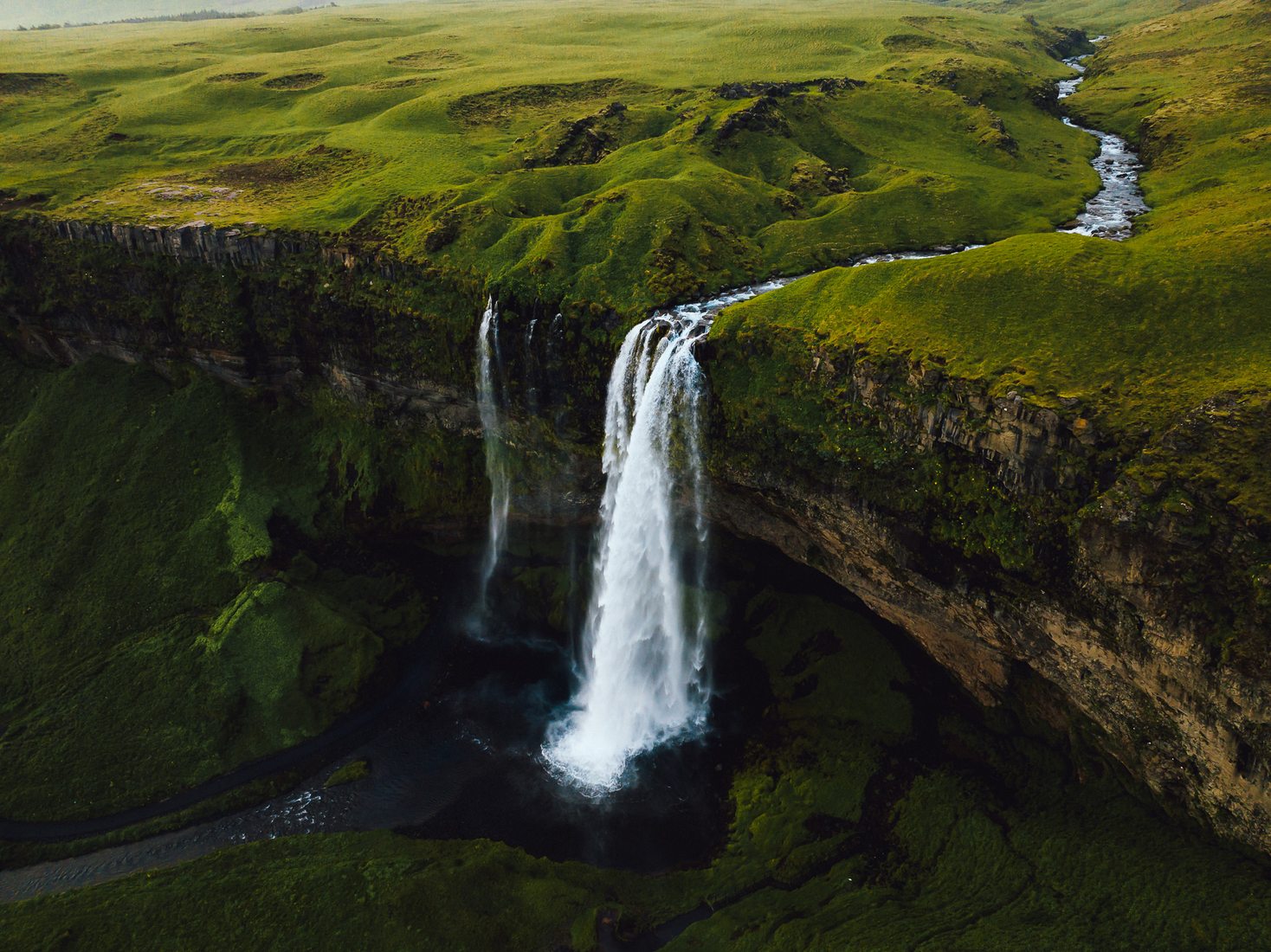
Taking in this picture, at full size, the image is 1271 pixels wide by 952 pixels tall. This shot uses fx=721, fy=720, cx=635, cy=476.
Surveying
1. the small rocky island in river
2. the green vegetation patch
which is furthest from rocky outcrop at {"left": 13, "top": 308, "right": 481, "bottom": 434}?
the green vegetation patch

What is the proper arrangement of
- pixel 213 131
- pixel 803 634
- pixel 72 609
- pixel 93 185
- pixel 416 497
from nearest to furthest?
pixel 803 634 < pixel 72 609 < pixel 416 497 < pixel 93 185 < pixel 213 131

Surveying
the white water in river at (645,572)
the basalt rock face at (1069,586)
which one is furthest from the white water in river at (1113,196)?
the white water in river at (645,572)

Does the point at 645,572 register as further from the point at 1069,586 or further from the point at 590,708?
the point at 1069,586

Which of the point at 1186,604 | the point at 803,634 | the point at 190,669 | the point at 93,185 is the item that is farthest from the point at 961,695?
the point at 93,185

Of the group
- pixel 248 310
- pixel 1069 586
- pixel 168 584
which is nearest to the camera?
pixel 1069 586

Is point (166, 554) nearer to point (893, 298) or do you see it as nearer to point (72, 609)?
point (72, 609)

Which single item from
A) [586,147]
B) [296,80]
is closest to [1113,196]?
[586,147]
